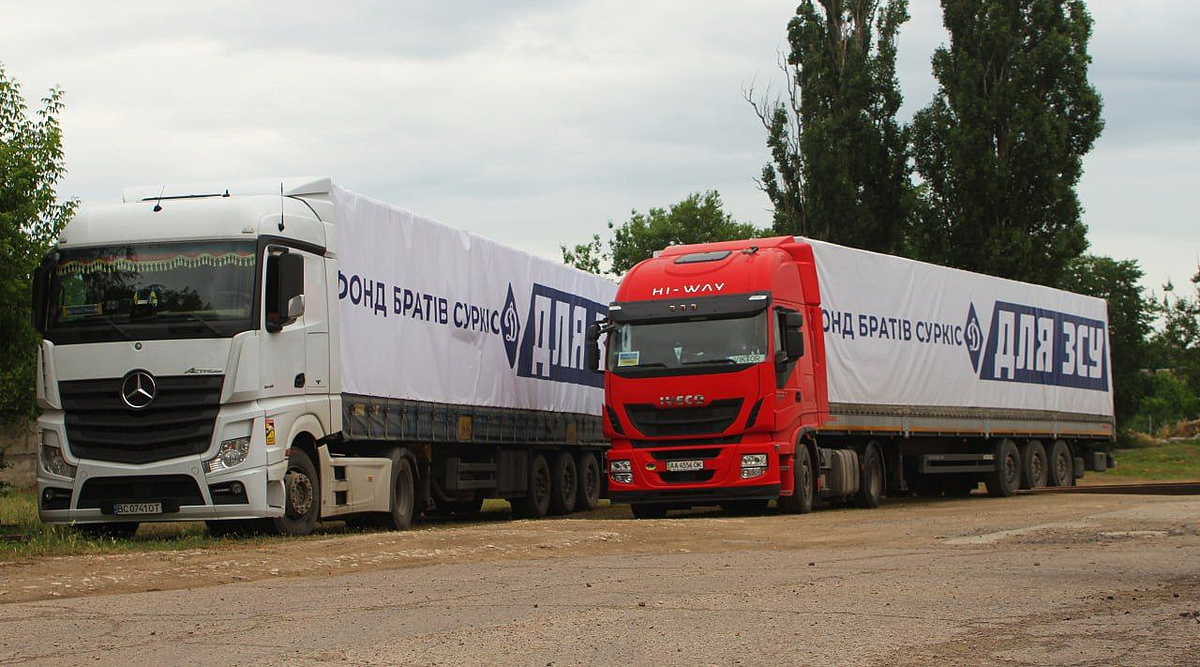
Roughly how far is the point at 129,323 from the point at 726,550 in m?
6.46

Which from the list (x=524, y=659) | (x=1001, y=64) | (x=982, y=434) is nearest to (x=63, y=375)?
(x=524, y=659)

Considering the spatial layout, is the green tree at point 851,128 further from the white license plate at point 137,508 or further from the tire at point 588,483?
the white license plate at point 137,508

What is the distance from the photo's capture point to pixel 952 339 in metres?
27.2

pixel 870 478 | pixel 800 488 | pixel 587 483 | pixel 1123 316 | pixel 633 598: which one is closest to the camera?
pixel 633 598

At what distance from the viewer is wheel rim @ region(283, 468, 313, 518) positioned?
648 inches

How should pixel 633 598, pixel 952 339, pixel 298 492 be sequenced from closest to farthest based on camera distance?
pixel 633 598, pixel 298 492, pixel 952 339

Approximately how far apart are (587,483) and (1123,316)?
60.6m

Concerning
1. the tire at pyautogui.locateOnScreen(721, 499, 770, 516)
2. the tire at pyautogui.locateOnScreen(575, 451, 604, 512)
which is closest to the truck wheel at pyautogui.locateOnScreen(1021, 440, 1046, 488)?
the tire at pyautogui.locateOnScreen(721, 499, 770, 516)

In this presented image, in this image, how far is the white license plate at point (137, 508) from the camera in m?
15.9

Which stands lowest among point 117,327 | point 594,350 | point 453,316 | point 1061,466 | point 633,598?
point 633,598

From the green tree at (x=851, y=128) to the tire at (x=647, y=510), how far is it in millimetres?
25814

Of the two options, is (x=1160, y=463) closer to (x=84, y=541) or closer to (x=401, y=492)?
(x=401, y=492)

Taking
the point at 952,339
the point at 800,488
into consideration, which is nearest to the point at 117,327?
the point at 800,488

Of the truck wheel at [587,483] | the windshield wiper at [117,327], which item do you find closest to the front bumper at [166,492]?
the windshield wiper at [117,327]
